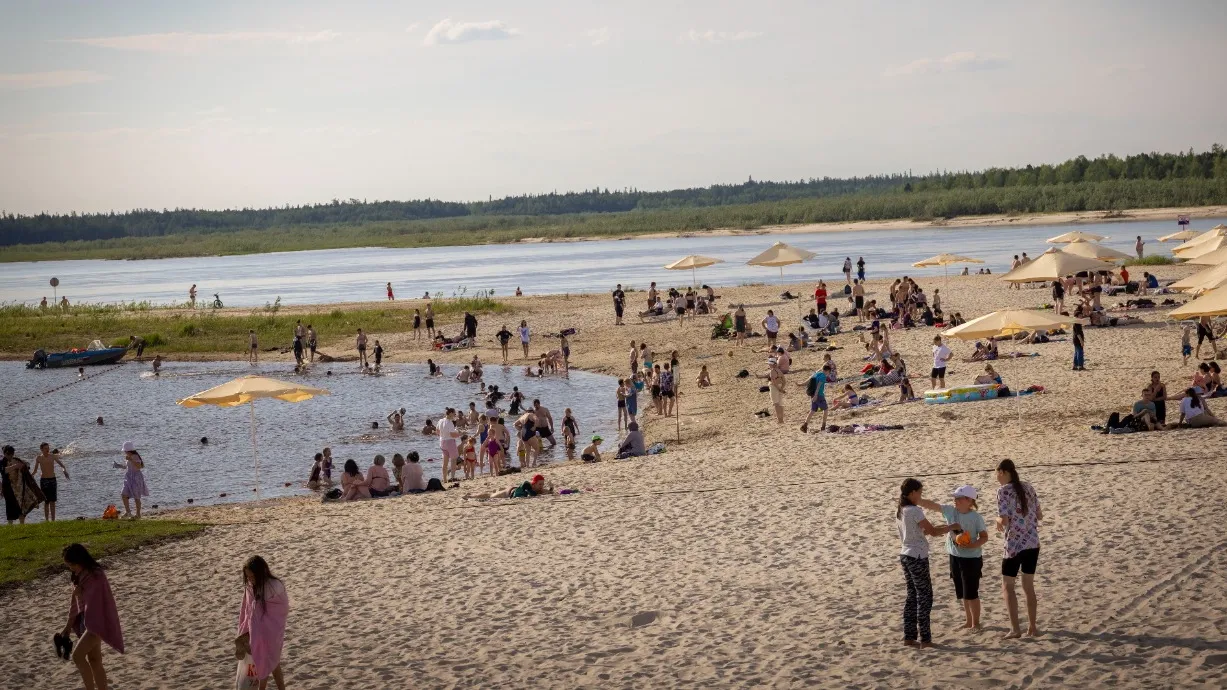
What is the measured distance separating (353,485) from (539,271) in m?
69.2

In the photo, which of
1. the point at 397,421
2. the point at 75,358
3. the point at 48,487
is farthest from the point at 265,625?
the point at 75,358

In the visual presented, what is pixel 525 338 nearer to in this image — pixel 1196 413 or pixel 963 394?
pixel 963 394

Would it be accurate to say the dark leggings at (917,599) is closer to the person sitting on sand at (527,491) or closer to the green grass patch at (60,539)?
the person sitting on sand at (527,491)

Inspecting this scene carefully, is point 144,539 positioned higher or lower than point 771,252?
lower

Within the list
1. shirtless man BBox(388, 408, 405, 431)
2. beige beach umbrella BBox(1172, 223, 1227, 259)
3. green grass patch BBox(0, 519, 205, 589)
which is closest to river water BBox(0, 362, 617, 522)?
shirtless man BBox(388, 408, 405, 431)

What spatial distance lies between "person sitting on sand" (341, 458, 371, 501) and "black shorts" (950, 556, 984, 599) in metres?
10.8

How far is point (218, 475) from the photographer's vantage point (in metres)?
21.6

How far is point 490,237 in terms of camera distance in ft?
525

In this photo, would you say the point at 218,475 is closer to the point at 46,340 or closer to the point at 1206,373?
the point at 1206,373

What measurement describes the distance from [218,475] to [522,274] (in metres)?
62.1

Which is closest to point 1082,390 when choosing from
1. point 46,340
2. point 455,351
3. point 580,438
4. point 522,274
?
point 580,438

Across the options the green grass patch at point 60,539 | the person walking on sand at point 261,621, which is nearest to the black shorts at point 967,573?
the person walking on sand at point 261,621

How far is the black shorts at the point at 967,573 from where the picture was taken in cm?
848

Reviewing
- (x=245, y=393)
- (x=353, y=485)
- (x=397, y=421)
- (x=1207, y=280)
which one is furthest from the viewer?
(x=397, y=421)
